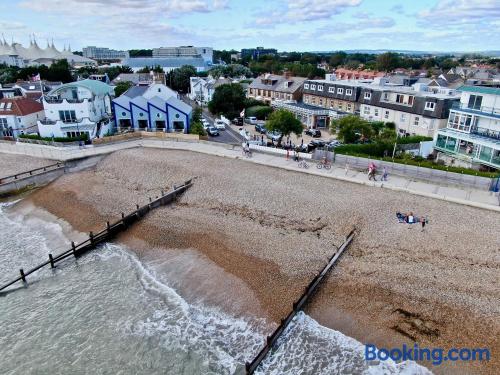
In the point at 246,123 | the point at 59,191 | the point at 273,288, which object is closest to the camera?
the point at 273,288

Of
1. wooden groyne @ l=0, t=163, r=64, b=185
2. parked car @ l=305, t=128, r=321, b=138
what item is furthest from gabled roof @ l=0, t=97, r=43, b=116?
parked car @ l=305, t=128, r=321, b=138

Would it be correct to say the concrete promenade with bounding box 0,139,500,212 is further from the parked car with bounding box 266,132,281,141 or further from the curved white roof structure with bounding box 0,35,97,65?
the curved white roof structure with bounding box 0,35,97,65

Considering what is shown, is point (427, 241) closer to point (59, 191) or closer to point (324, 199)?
point (324, 199)

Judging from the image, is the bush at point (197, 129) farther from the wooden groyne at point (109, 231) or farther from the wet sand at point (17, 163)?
the wet sand at point (17, 163)

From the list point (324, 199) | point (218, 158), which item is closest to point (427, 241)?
point (324, 199)

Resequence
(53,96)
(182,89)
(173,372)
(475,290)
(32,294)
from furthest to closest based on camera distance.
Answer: (182,89)
(53,96)
(32,294)
(475,290)
(173,372)

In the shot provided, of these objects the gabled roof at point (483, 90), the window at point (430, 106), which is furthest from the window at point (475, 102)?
the window at point (430, 106)

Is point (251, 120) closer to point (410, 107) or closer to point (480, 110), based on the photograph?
point (410, 107)
